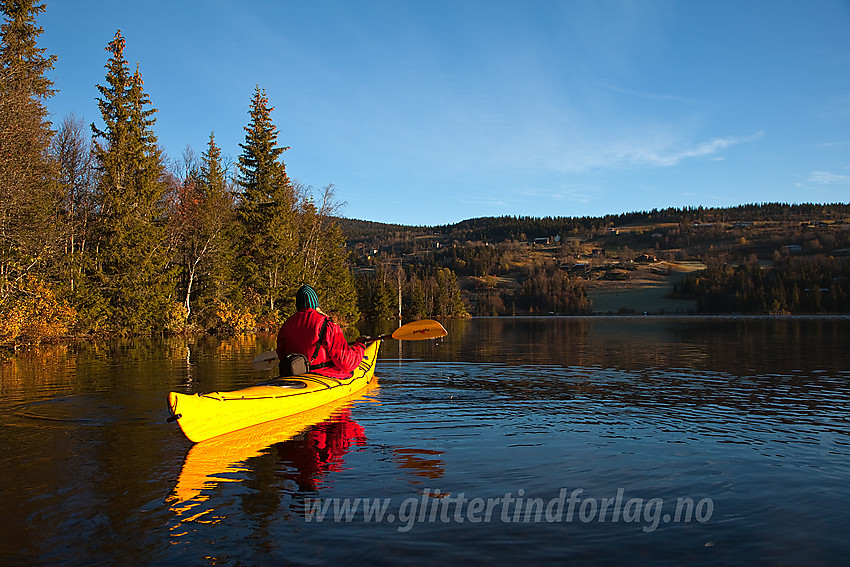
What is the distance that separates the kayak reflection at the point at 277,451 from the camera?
24.1 feet

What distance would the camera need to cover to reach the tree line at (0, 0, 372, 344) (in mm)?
23859

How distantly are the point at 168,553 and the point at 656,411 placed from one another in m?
10.3

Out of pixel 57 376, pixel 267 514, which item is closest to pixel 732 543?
pixel 267 514

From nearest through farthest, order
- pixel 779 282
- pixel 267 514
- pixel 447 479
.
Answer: pixel 267 514
pixel 447 479
pixel 779 282

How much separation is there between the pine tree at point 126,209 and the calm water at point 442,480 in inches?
776

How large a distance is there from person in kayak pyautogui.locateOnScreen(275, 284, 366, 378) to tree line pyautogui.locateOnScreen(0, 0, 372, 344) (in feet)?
46.6

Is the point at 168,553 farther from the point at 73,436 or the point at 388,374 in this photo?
the point at 388,374

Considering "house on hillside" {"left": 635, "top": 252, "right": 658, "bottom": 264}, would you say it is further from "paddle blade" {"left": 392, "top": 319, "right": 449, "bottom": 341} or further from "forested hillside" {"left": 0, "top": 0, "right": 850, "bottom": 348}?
"paddle blade" {"left": 392, "top": 319, "right": 449, "bottom": 341}

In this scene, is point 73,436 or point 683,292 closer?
point 73,436

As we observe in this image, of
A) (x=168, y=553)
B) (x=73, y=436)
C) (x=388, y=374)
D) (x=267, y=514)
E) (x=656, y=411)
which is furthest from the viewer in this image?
(x=388, y=374)

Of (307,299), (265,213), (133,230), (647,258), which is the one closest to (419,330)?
(307,299)

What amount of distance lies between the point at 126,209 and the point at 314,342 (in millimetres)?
25659

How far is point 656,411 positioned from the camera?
12.7 m

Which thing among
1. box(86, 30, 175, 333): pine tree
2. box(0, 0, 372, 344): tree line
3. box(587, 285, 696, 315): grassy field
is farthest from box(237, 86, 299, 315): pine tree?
box(587, 285, 696, 315): grassy field
